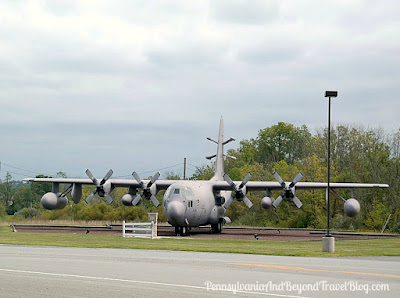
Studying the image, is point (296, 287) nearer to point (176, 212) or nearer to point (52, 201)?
point (176, 212)

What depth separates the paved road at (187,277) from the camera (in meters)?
12.9

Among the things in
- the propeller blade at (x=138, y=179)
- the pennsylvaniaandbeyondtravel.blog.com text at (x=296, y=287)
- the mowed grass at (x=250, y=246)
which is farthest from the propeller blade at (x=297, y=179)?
the pennsylvaniaandbeyondtravel.blog.com text at (x=296, y=287)

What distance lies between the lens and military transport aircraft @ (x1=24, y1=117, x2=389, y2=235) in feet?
144

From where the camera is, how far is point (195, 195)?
45.1 m

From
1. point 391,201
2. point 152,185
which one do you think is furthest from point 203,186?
point 391,201

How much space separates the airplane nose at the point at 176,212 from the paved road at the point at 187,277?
20.9 metres

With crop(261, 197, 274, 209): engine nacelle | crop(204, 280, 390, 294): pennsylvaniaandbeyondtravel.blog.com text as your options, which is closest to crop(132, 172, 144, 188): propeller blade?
crop(261, 197, 274, 209): engine nacelle

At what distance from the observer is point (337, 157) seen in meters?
78.5

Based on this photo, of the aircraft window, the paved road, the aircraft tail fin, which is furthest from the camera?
the aircraft tail fin

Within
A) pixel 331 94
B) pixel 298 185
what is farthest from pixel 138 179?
pixel 331 94

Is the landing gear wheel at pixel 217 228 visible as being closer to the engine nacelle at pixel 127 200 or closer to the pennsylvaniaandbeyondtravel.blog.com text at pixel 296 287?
the engine nacelle at pixel 127 200

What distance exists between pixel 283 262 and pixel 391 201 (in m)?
40.8

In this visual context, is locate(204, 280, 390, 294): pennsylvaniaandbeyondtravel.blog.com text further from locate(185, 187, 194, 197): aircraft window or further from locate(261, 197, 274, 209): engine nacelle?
locate(261, 197, 274, 209): engine nacelle

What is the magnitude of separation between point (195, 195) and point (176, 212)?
10.5 feet
